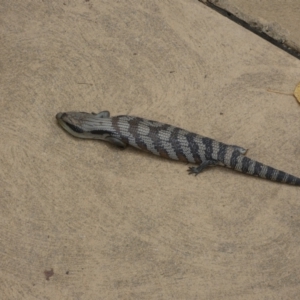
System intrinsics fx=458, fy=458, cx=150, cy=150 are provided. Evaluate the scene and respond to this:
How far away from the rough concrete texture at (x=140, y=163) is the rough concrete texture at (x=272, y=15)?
0.65ft

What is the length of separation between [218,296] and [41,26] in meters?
3.29

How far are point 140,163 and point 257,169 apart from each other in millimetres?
1115

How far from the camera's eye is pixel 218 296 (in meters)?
4.02

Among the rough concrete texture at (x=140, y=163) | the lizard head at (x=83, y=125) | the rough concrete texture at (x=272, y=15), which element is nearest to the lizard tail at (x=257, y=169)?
the rough concrete texture at (x=140, y=163)

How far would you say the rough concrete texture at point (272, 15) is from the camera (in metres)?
5.21

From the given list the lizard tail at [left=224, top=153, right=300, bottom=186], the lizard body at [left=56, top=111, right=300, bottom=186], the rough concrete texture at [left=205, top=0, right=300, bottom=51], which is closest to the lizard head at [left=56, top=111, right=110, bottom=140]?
the lizard body at [left=56, top=111, right=300, bottom=186]

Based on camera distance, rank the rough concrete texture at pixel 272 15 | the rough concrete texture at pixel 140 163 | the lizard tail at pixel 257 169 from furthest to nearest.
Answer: the rough concrete texture at pixel 272 15, the lizard tail at pixel 257 169, the rough concrete texture at pixel 140 163

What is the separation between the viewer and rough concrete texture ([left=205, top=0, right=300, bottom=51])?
5211 millimetres

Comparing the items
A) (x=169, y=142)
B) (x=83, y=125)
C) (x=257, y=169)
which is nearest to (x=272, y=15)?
(x=257, y=169)

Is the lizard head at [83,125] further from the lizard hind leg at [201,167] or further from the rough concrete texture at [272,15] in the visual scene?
the rough concrete texture at [272,15]

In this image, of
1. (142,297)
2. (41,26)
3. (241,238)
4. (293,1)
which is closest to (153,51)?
(41,26)

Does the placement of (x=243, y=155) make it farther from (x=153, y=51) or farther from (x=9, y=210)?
(x=9, y=210)

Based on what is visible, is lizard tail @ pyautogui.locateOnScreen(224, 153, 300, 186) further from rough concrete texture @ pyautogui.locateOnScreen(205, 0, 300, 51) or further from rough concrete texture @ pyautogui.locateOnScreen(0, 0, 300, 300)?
rough concrete texture @ pyautogui.locateOnScreen(205, 0, 300, 51)

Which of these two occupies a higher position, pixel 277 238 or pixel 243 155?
pixel 243 155
